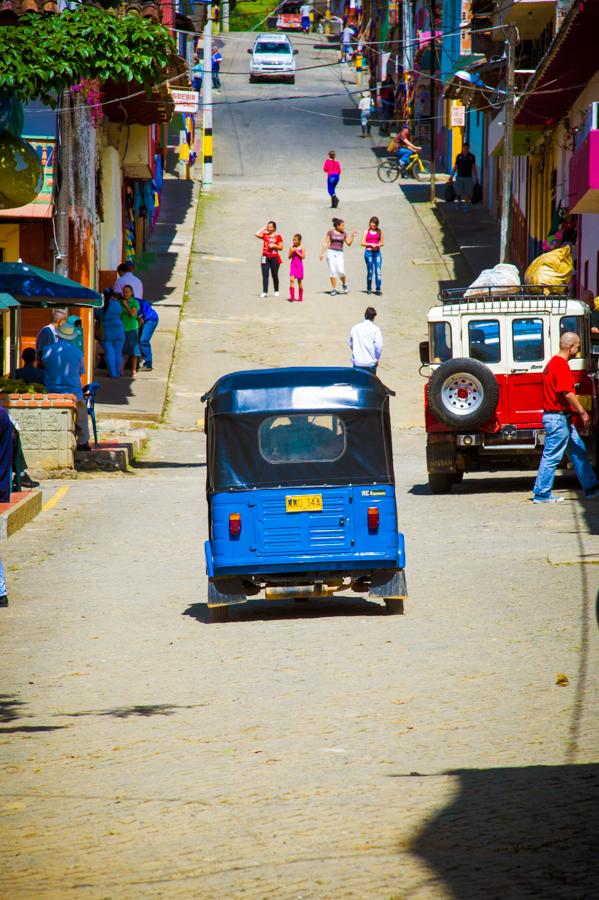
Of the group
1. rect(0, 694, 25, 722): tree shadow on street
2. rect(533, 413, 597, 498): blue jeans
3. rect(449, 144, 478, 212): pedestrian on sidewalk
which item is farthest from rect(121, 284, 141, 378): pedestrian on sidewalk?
rect(0, 694, 25, 722): tree shadow on street

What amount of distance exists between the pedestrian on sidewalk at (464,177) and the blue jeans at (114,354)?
69.7 feet

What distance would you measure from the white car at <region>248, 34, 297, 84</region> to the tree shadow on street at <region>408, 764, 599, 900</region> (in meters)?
66.0

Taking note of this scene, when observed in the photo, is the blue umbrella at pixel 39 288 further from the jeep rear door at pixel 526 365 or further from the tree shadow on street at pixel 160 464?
the jeep rear door at pixel 526 365

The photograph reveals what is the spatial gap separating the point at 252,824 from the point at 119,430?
789 inches

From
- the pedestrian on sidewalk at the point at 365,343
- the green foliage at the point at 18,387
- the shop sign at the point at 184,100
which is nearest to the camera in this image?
the green foliage at the point at 18,387

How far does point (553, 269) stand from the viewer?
1127 inches

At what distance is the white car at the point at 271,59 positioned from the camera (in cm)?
7006

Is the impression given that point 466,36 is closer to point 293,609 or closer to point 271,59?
point 271,59

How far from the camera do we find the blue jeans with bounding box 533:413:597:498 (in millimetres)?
16484

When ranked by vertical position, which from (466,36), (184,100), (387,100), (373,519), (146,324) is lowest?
(146,324)

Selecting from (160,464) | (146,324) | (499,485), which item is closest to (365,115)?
(146,324)

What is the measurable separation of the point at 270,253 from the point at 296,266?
705mm

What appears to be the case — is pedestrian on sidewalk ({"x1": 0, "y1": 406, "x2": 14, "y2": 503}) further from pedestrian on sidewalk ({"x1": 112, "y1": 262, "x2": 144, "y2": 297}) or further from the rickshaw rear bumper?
pedestrian on sidewalk ({"x1": 112, "y1": 262, "x2": 144, "y2": 297})

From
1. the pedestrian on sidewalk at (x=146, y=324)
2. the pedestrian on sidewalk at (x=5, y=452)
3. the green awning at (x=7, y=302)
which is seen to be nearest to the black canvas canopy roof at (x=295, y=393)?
the pedestrian on sidewalk at (x=5, y=452)
